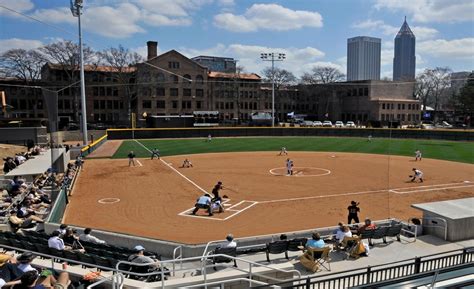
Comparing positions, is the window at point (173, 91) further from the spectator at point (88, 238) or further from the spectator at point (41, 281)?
the spectator at point (41, 281)

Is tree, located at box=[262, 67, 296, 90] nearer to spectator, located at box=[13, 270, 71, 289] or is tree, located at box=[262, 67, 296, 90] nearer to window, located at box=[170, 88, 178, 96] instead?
window, located at box=[170, 88, 178, 96]

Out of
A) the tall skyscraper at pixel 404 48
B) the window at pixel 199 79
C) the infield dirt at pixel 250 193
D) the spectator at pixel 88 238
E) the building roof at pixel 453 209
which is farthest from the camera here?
the window at pixel 199 79

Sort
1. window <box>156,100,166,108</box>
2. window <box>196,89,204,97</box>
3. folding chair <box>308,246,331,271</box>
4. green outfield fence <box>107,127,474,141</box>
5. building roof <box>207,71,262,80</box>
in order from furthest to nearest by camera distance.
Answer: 1. building roof <box>207,71,262,80</box>
2. window <box>196,89,204,97</box>
3. window <box>156,100,166,108</box>
4. green outfield fence <box>107,127,474,141</box>
5. folding chair <box>308,246,331,271</box>

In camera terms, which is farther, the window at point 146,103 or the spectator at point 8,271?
the window at point 146,103

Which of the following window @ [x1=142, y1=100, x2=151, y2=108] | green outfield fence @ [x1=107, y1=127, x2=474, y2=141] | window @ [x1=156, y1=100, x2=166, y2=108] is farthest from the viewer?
window @ [x1=156, y1=100, x2=166, y2=108]

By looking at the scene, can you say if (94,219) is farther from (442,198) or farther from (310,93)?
(310,93)

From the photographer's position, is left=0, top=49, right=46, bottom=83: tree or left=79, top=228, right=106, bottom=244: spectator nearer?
left=79, top=228, right=106, bottom=244: spectator

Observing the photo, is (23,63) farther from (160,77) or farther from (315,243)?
(315,243)

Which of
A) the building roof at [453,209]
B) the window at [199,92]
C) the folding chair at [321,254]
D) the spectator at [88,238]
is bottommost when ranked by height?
the spectator at [88,238]

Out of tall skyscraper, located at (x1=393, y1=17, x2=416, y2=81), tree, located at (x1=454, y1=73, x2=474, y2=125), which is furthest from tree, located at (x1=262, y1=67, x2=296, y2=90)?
tall skyscraper, located at (x1=393, y1=17, x2=416, y2=81)

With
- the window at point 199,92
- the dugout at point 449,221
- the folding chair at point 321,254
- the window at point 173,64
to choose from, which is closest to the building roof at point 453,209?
the dugout at point 449,221

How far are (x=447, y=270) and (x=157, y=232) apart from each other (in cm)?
1200

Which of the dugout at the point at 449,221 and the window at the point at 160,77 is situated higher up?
the window at the point at 160,77

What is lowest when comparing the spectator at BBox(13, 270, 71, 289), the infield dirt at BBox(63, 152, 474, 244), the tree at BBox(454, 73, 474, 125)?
the infield dirt at BBox(63, 152, 474, 244)
